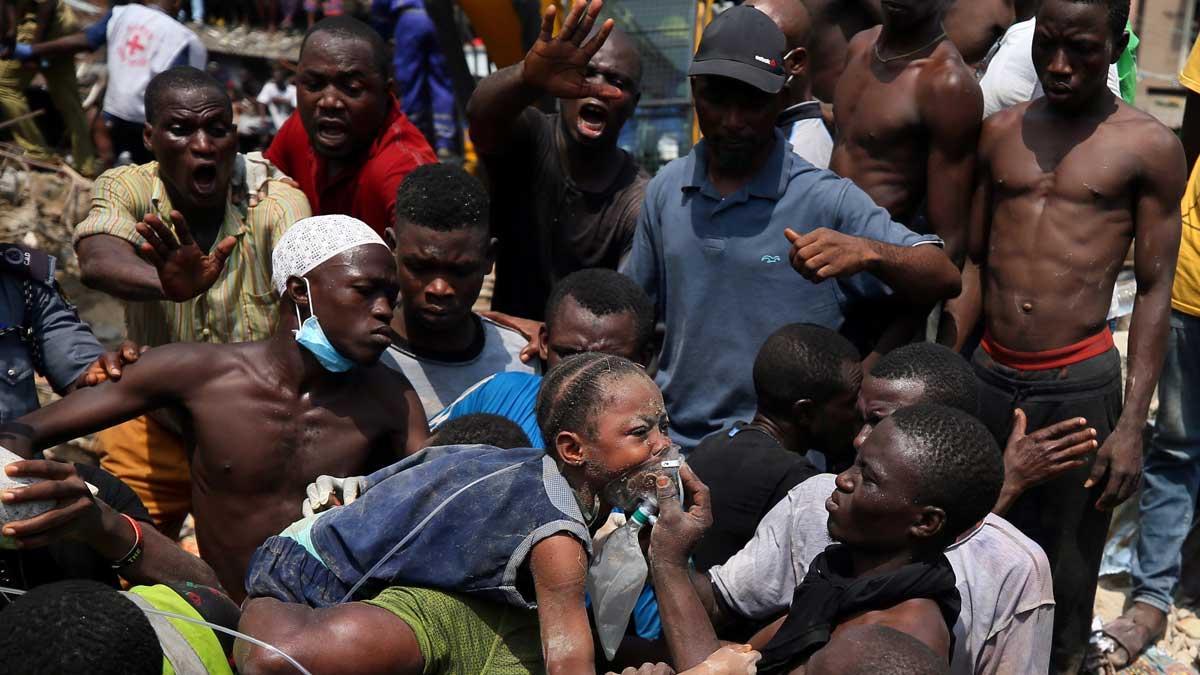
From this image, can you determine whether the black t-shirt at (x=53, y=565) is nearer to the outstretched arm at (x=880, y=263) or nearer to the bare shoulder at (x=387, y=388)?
the bare shoulder at (x=387, y=388)

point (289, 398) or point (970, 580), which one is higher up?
point (289, 398)

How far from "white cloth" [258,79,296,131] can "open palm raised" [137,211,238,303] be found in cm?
803

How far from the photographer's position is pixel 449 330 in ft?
14.1

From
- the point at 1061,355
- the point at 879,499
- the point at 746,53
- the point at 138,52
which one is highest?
the point at 746,53

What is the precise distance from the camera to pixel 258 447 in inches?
145

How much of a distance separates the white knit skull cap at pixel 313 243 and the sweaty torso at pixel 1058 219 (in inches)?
85.4

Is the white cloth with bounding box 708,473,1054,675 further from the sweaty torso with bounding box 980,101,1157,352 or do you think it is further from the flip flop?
the flip flop

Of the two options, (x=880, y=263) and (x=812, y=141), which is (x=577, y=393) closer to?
(x=880, y=263)

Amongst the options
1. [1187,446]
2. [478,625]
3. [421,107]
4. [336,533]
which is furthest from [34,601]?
[421,107]

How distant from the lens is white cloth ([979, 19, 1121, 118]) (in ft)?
16.7

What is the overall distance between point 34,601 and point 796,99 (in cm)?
374

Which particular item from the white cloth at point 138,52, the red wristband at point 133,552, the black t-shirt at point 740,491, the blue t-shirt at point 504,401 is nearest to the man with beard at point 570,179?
the blue t-shirt at point 504,401

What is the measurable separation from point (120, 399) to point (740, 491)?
5.65 ft

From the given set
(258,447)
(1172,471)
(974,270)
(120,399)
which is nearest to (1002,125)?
(974,270)
